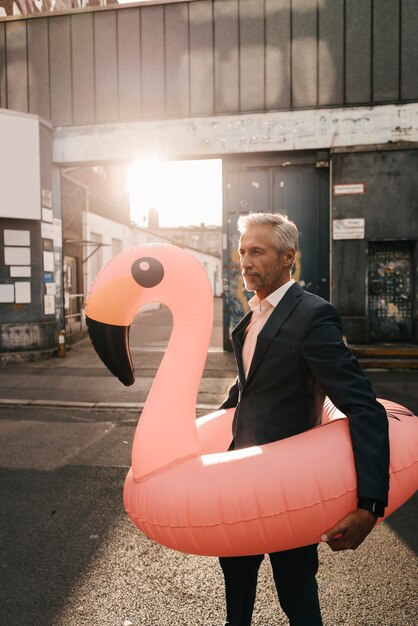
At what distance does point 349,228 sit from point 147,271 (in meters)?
9.10

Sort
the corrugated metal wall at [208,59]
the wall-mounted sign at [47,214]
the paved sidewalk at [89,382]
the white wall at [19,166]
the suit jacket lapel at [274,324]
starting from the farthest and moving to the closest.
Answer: the wall-mounted sign at [47,214], the white wall at [19,166], the corrugated metal wall at [208,59], the paved sidewalk at [89,382], the suit jacket lapel at [274,324]

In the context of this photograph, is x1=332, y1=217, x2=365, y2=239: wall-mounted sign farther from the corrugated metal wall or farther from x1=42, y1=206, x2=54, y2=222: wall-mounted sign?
x1=42, y1=206, x2=54, y2=222: wall-mounted sign

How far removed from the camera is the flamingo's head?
1973 mm

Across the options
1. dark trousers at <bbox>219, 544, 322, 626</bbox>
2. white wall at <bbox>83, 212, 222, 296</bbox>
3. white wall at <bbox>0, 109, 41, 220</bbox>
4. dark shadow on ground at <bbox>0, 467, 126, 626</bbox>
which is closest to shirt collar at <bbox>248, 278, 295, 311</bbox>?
dark trousers at <bbox>219, 544, 322, 626</bbox>

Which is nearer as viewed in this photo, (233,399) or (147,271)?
(147,271)

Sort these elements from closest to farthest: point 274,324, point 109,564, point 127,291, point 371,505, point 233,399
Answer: point 371,505
point 274,324
point 127,291
point 233,399
point 109,564

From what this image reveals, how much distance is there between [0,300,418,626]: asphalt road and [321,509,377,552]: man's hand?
1129 mm

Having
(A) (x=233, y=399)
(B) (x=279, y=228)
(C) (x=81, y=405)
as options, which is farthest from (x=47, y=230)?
(B) (x=279, y=228)

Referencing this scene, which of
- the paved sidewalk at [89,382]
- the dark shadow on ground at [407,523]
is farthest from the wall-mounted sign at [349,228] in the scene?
the dark shadow on ground at [407,523]

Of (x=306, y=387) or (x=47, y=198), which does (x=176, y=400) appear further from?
(x=47, y=198)

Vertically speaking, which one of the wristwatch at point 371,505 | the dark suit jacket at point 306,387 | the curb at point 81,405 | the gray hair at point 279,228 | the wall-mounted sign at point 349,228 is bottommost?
the curb at point 81,405

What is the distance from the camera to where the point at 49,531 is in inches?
132

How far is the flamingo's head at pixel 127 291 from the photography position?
1973 mm

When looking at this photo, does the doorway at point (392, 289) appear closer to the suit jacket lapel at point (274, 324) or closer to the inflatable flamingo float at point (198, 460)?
the inflatable flamingo float at point (198, 460)
